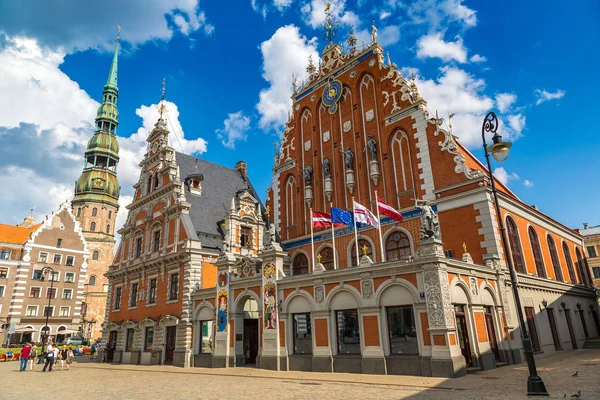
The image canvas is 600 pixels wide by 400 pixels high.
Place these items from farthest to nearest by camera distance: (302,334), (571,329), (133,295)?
(133,295) → (571,329) → (302,334)

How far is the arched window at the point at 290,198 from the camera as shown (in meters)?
31.3

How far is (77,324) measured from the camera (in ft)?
185

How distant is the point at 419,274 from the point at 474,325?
3.51 meters

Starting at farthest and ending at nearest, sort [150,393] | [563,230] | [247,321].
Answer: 1. [563,230]
2. [247,321]
3. [150,393]

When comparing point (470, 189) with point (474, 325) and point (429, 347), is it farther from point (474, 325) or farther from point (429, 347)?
point (429, 347)

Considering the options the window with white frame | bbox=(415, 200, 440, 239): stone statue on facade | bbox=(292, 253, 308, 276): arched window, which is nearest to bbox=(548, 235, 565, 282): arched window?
bbox=(415, 200, 440, 239): stone statue on facade

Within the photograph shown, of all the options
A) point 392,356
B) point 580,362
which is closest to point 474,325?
point 392,356

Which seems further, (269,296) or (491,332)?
(269,296)

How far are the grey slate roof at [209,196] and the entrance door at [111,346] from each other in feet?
43.2

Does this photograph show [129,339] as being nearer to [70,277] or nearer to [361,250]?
[361,250]

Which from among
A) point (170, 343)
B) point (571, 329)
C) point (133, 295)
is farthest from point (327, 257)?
point (133, 295)

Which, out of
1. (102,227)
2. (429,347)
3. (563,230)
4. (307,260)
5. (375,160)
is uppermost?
(102,227)

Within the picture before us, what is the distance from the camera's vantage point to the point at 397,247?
78.8 feet

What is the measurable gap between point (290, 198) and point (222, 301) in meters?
10.2
